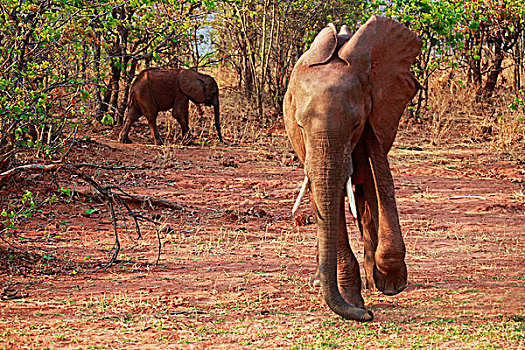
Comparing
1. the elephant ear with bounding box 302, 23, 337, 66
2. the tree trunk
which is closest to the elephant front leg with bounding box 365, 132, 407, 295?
the elephant ear with bounding box 302, 23, 337, 66

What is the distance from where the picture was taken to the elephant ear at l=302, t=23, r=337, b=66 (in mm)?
4977

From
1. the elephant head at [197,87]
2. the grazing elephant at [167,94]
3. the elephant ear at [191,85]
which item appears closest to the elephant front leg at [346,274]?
the grazing elephant at [167,94]

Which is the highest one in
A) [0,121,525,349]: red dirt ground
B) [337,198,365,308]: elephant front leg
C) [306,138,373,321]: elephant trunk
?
[306,138,373,321]: elephant trunk

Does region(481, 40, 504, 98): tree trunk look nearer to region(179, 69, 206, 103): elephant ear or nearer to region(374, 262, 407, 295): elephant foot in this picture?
region(179, 69, 206, 103): elephant ear

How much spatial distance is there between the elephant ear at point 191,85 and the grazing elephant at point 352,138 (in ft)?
36.6

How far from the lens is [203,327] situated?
482 centimetres

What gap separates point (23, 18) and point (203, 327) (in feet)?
13.2

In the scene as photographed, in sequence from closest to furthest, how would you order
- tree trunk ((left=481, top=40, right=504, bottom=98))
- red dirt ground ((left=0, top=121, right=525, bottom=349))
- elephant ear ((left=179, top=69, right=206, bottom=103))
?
1. red dirt ground ((left=0, top=121, right=525, bottom=349))
2. elephant ear ((left=179, top=69, right=206, bottom=103))
3. tree trunk ((left=481, top=40, right=504, bottom=98))

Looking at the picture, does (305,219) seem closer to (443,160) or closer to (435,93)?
(443,160)

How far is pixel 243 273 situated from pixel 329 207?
194 centimetres

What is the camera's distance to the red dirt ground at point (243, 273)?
15.3 ft

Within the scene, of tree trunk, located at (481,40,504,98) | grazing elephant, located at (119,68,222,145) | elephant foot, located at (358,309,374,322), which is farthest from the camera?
tree trunk, located at (481,40,504,98)

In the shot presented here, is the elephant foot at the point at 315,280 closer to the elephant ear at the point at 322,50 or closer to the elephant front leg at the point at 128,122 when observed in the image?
the elephant ear at the point at 322,50

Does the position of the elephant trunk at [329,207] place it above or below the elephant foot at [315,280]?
above
